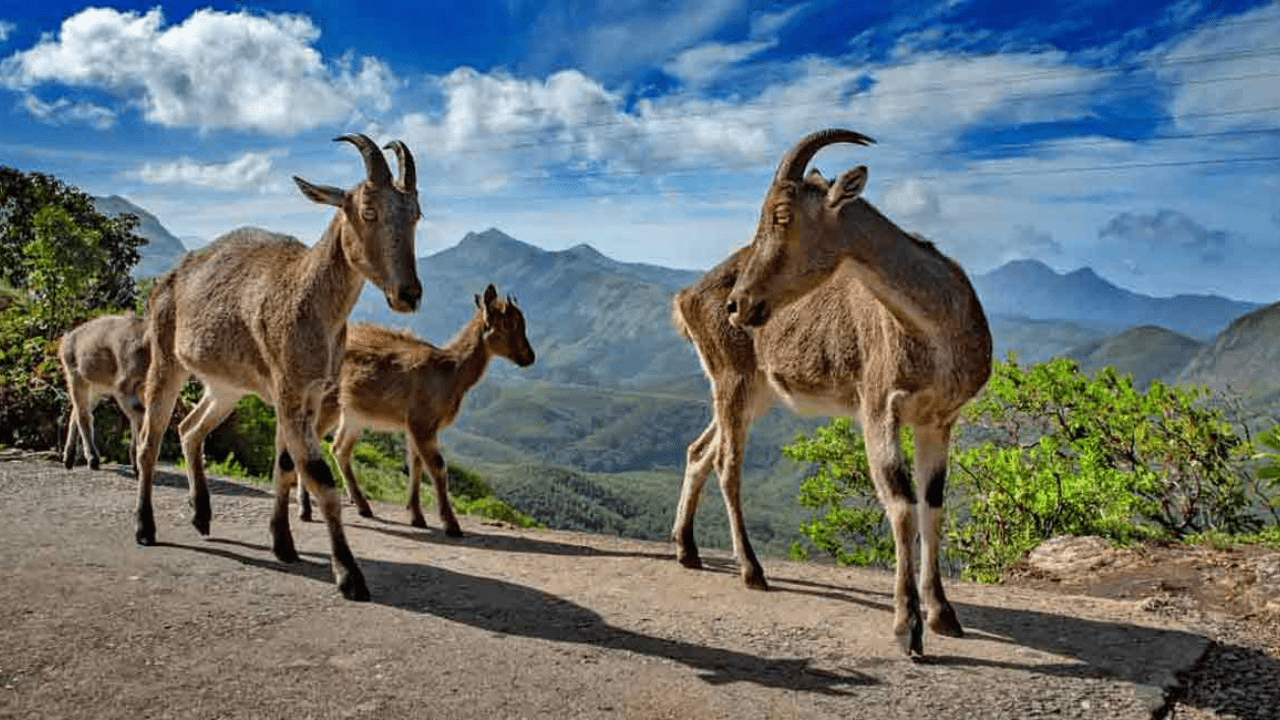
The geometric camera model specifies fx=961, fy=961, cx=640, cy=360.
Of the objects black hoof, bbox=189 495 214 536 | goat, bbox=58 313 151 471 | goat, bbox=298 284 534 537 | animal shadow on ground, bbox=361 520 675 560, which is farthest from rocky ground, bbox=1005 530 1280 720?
goat, bbox=58 313 151 471

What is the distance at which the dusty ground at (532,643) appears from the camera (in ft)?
18.5

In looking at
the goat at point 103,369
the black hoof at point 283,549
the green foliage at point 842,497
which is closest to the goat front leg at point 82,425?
the goat at point 103,369

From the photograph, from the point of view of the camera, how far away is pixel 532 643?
6859mm

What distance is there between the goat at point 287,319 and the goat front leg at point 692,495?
3529 millimetres

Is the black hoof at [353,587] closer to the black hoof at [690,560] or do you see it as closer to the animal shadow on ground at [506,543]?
the animal shadow on ground at [506,543]

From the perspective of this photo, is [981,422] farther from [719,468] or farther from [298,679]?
[298,679]

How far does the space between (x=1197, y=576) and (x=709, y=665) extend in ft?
19.0

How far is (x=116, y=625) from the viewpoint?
21.3ft

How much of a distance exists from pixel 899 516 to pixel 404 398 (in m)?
7.22

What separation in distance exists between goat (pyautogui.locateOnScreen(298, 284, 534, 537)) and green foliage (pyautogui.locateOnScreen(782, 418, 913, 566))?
5.91 m

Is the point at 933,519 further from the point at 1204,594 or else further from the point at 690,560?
the point at 1204,594

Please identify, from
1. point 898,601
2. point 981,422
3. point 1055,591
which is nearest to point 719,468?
point 898,601

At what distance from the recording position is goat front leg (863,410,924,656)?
22.4 ft

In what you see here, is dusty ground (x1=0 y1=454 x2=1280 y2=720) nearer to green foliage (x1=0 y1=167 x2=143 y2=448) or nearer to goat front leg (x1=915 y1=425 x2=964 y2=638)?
goat front leg (x1=915 y1=425 x2=964 y2=638)
